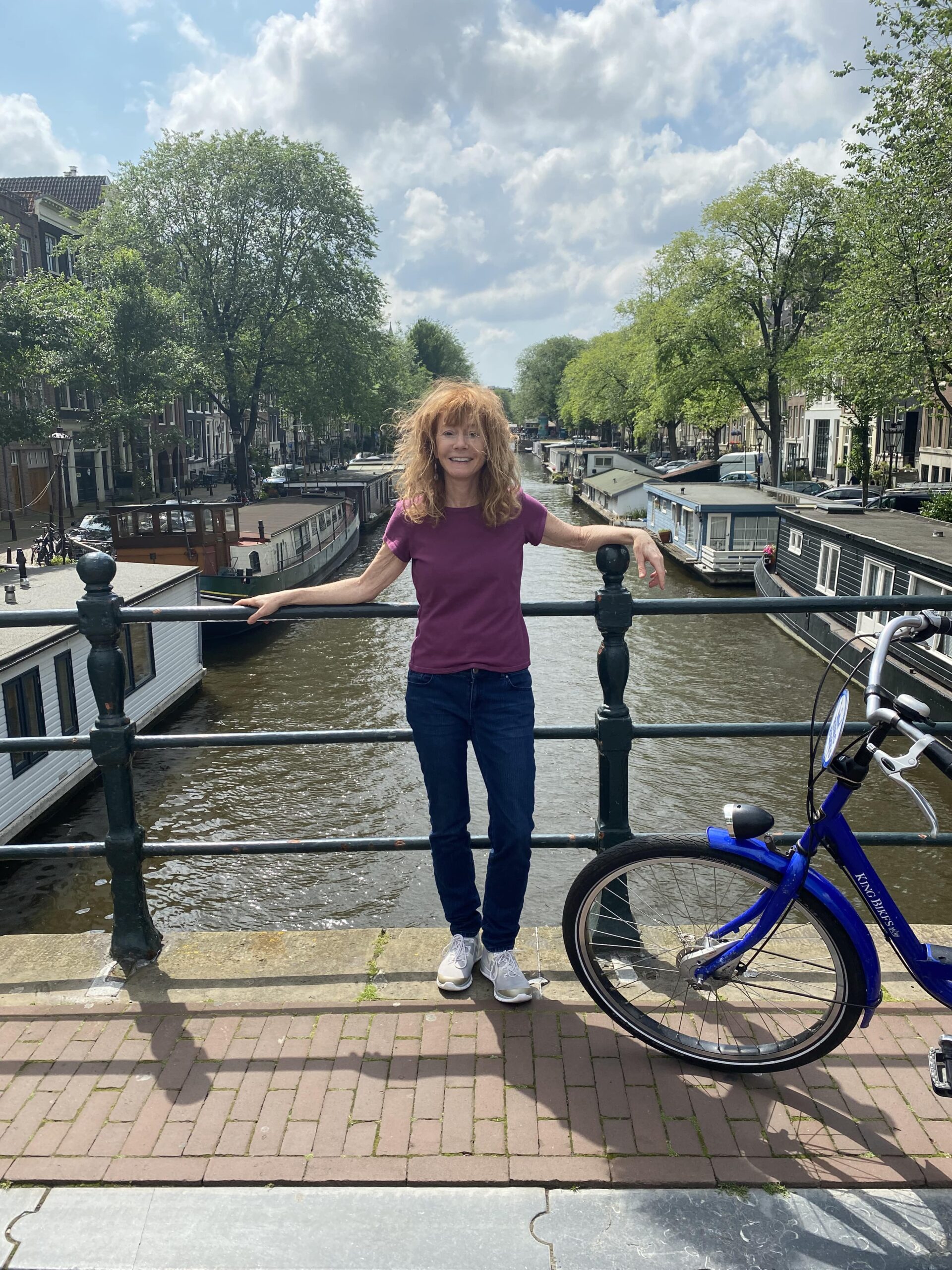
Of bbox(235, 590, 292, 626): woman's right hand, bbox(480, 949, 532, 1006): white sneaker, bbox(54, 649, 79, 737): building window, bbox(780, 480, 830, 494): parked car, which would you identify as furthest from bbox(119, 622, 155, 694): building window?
bbox(780, 480, 830, 494): parked car

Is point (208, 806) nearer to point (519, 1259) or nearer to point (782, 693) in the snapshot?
point (782, 693)

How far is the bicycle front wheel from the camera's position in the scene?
263cm

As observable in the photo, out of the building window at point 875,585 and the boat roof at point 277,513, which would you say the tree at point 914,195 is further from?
the boat roof at point 277,513

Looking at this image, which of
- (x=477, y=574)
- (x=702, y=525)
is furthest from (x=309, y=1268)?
(x=702, y=525)

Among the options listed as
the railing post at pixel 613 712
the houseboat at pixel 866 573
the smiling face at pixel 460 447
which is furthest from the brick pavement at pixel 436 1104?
the houseboat at pixel 866 573

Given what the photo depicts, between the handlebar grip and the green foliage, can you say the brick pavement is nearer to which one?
the handlebar grip

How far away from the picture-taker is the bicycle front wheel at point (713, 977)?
2.63 meters

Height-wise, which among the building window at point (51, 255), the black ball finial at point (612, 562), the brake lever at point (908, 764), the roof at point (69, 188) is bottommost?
the brake lever at point (908, 764)

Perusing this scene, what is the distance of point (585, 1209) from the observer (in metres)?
2.26

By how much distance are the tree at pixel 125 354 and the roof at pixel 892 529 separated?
23.3m

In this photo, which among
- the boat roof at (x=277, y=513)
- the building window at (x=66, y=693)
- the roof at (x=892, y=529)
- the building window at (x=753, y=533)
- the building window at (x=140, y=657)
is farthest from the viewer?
the building window at (x=753, y=533)

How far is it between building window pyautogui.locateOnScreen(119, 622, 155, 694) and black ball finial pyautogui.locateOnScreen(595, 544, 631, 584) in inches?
540

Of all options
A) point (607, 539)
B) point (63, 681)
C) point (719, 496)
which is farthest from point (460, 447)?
point (719, 496)

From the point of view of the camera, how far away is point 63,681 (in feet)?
44.1
